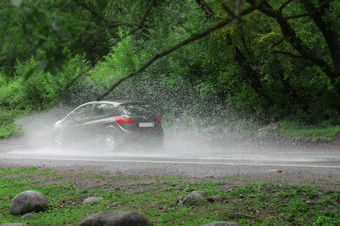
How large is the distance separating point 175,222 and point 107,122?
7.59 meters

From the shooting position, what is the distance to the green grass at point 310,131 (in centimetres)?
1206

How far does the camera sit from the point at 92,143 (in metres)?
13.1

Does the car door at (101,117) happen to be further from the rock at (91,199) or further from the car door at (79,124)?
the rock at (91,199)

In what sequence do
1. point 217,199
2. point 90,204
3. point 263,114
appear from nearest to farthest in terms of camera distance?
point 217,199
point 90,204
point 263,114

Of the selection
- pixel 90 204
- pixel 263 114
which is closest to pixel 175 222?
pixel 90 204

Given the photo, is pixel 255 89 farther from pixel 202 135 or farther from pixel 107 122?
pixel 107 122

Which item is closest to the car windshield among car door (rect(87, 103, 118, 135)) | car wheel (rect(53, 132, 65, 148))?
car door (rect(87, 103, 118, 135))

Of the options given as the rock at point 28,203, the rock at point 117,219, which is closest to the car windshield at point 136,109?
the rock at point 28,203

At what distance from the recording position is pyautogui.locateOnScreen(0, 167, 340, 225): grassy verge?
5070 mm

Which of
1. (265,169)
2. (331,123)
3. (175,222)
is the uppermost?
(331,123)

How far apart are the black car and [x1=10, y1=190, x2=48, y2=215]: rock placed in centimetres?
550

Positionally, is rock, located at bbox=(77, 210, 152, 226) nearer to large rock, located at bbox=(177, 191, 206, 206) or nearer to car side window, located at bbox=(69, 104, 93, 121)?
large rock, located at bbox=(177, 191, 206, 206)

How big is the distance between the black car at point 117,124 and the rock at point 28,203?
18.1 ft

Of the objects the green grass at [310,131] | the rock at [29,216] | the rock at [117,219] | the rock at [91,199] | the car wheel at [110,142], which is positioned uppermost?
the green grass at [310,131]
